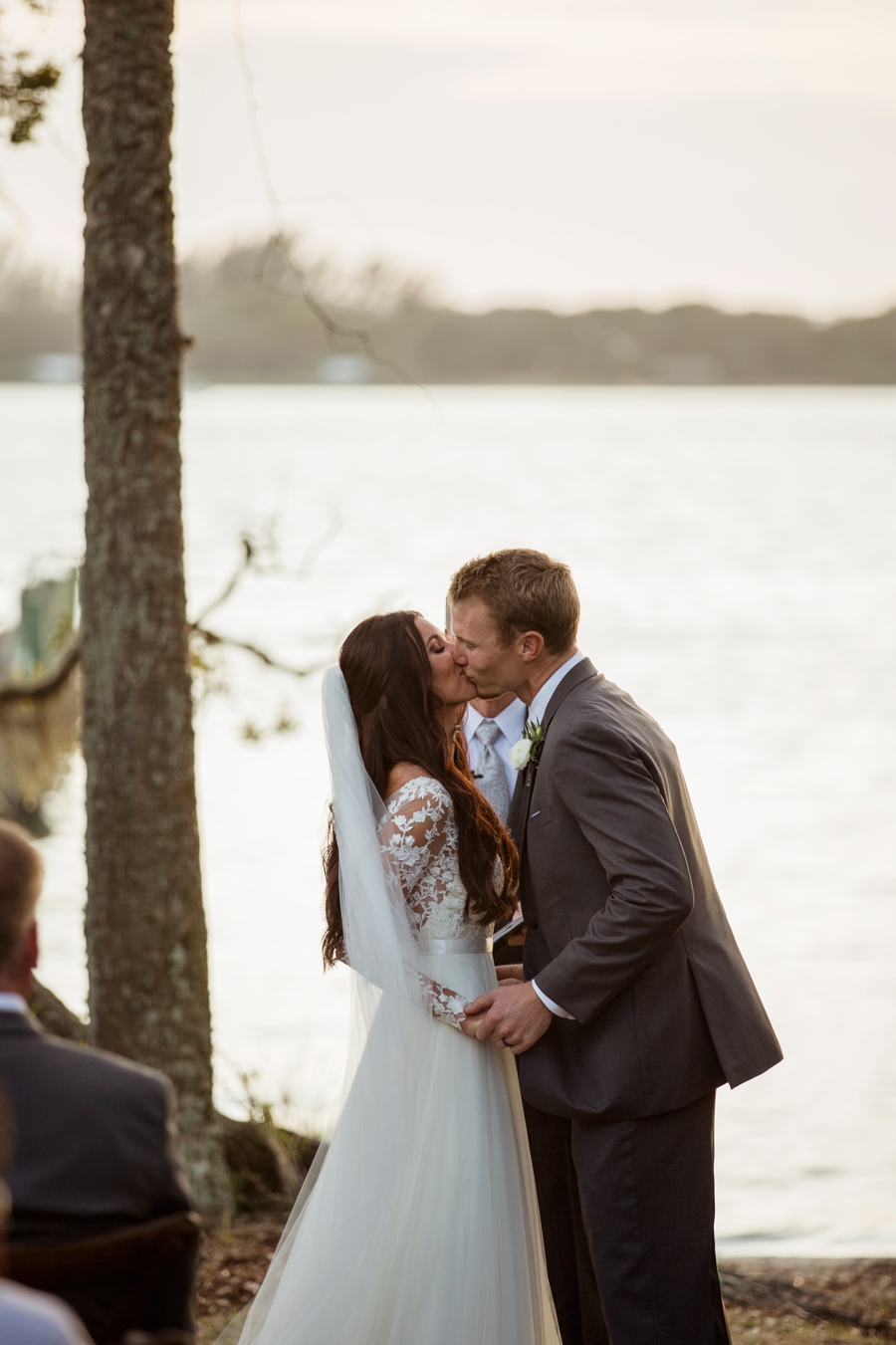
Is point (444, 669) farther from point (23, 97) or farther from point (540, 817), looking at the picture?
point (23, 97)

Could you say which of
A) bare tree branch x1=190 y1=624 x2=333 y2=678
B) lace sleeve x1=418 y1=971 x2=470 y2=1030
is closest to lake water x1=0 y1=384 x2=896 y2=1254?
bare tree branch x1=190 y1=624 x2=333 y2=678

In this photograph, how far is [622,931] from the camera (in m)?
3.16

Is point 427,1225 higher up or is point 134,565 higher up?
point 134,565

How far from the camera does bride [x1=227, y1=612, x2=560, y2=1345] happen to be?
3.27 metres

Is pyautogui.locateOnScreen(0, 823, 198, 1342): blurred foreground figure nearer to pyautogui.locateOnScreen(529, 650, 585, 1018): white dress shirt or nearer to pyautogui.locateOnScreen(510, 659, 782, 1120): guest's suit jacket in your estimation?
pyautogui.locateOnScreen(510, 659, 782, 1120): guest's suit jacket

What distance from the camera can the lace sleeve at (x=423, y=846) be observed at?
3359 mm

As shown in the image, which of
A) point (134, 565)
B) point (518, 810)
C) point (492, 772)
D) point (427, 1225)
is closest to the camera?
point (427, 1225)

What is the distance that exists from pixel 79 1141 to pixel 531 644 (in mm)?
1703

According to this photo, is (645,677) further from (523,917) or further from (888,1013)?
(523,917)

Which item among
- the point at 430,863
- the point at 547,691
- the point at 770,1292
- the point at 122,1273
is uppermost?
the point at 547,691

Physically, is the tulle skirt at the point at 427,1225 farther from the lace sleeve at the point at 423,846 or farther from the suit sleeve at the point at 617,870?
the suit sleeve at the point at 617,870

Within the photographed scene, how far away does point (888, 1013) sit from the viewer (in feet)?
36.8

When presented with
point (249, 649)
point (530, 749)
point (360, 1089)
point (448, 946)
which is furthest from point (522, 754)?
point (249, 649)

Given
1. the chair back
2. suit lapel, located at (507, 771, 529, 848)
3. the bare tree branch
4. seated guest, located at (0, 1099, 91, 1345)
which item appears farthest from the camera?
the bare tree branch
